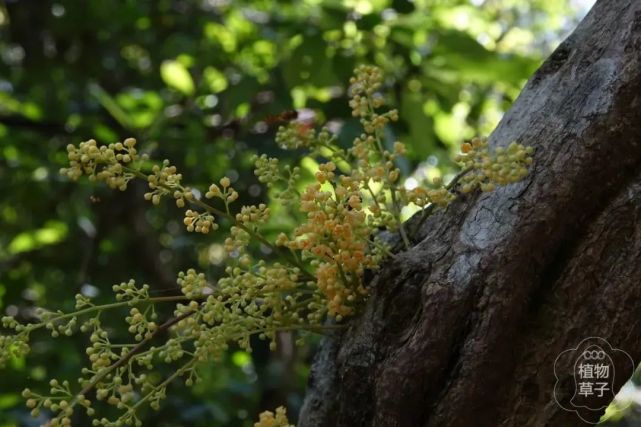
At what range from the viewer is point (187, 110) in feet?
7.21

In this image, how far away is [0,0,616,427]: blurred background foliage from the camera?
6.04 feet

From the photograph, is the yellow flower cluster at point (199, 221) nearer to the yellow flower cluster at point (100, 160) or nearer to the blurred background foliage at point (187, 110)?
the yellow flower cluster at point (100, 160)

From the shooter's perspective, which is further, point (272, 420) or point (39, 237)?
point (39, 237)

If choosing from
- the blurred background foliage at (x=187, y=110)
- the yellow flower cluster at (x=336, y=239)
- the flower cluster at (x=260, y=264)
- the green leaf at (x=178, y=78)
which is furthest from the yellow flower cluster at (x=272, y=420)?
the green leaf at (x=178, y=78)

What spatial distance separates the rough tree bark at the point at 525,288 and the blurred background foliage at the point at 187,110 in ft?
1.94

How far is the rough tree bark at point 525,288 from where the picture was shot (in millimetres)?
905

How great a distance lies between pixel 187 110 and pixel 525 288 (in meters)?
1.44

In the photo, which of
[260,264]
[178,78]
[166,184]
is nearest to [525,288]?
[260,264]

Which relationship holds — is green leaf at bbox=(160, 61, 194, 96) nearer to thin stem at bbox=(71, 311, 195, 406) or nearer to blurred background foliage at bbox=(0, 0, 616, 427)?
blurred background foliage at bbox=(0, 0, 616, 427)

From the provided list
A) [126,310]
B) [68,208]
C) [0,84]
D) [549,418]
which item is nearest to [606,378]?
[549,418]

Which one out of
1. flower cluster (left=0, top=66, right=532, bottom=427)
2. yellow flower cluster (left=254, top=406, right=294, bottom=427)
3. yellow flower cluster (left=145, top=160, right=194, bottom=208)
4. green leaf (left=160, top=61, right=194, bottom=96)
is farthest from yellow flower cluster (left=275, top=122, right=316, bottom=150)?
green leaf (left=160, top=61, right=194, bottom=96)

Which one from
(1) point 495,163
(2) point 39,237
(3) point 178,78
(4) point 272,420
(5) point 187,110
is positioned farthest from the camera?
(2) point 39,237

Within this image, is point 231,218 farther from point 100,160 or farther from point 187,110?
point 187,110

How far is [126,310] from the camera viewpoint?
2273 millimetres
